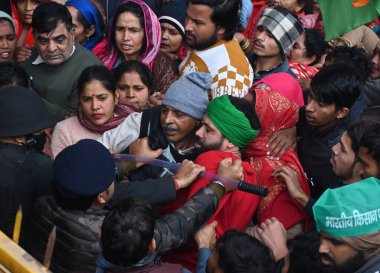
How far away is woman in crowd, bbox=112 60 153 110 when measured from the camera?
4.38 meters

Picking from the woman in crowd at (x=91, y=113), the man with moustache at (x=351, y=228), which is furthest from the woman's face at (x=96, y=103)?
the man with moustache at (x=351, y=228)

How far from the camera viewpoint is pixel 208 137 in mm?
3506

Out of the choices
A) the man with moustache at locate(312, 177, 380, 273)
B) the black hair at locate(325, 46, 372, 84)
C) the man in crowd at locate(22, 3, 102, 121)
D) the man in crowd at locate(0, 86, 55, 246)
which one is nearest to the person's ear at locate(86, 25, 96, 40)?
the man in crowd at locate(22, 3, 102, 121)

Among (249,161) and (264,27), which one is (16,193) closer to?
(249,161)

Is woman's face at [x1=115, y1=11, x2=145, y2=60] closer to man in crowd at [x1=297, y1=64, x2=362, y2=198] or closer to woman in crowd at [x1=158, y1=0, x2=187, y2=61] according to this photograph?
woman in crowd at [x1=158, y1=0, x2=187, y2=61]

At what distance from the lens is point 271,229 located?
324cm

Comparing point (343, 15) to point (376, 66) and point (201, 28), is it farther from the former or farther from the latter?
point (376, 66)

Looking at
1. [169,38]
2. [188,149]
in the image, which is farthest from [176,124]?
[169,38]

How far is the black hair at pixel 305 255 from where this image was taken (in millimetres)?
2777

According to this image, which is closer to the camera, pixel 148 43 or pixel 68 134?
pixel 68 134

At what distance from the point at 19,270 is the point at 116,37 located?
3.03 metres

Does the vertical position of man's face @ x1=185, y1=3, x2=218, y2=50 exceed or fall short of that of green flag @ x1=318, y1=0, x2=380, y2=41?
it falls short

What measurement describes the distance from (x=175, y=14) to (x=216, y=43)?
4.47ft

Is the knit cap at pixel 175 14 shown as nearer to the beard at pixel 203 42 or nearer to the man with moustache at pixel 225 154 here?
the beard at pixel 203 42
